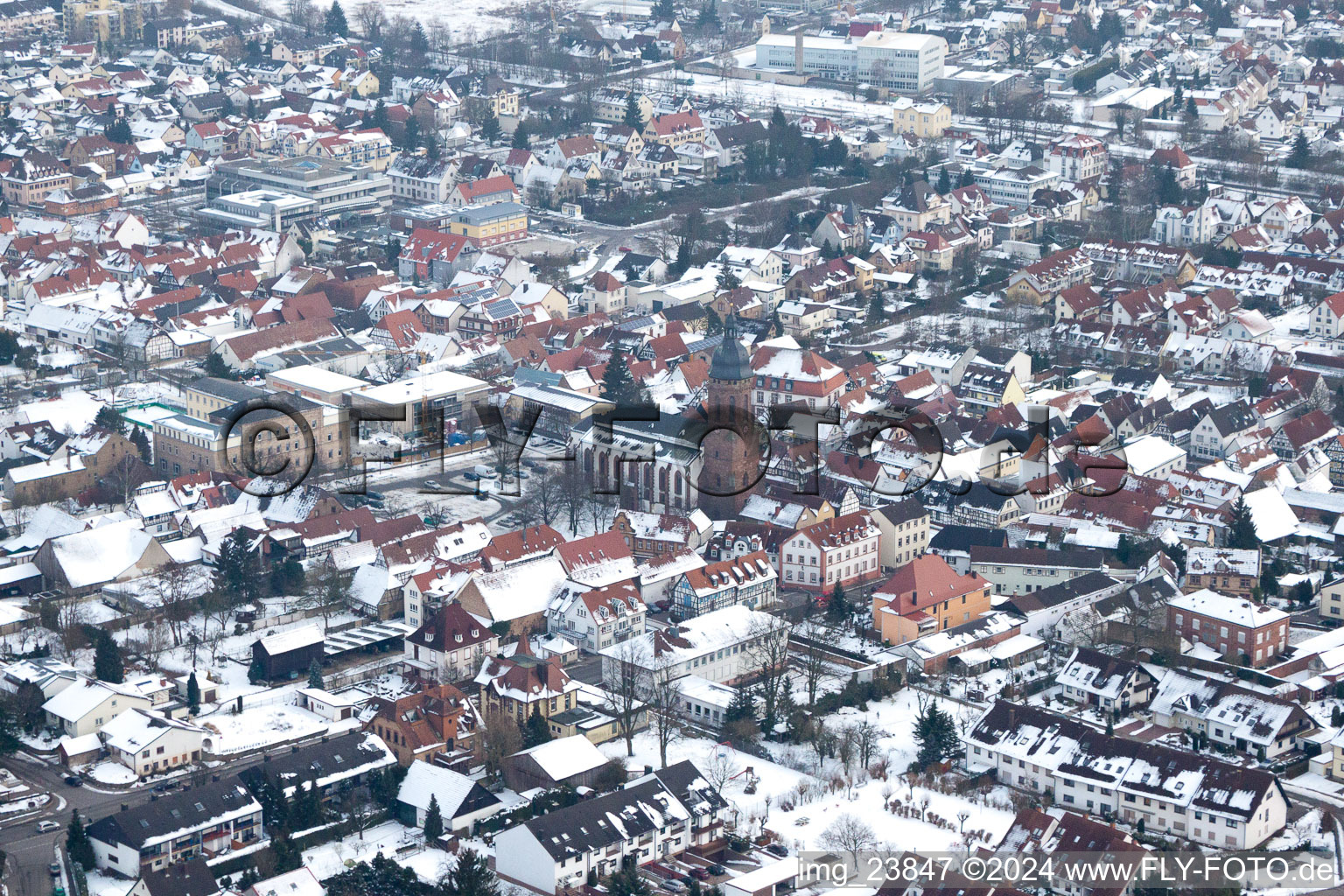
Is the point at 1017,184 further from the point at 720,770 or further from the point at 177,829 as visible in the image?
the point at 177,829

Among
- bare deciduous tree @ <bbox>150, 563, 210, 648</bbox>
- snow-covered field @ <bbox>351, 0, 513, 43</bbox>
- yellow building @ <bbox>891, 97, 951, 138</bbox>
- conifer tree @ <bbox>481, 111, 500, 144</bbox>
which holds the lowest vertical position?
bare deciduous tree @ <bbox>150, 563, 210, 648</bbox>

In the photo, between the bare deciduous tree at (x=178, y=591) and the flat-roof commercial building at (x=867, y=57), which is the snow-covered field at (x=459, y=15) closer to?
the flat-roof commercial building at (x=867, y=57)

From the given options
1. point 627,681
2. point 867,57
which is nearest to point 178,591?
point 627,681

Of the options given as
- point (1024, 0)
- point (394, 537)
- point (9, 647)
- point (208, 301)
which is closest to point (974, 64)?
point (1024, 0)

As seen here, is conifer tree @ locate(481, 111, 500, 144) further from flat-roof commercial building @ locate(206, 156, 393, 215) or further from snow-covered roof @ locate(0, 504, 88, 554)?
snow-covered roof @ locate(0, 504, 88, 554)

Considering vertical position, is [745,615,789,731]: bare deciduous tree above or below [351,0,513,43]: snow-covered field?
below

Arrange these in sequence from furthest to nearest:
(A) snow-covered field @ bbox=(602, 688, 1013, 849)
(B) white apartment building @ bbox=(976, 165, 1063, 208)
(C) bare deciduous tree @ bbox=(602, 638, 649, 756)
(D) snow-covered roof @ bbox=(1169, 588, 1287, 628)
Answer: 1. (B) white apartment building @ bbox=(976, 165, 1063, 208)
2. (D) snow-covered roof @ bbox=(1169, 588, 1287, 628)
3. (C) bare deciduous tree @ bbox=(602, 638, 649, 756)
4. (A) snow-covered field @ bbox=(602, 688, 1013, 849)

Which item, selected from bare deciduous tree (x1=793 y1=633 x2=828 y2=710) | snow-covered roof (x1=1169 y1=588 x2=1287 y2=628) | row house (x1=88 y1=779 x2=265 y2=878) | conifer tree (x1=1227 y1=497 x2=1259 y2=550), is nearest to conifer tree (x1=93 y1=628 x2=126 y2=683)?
row house (x1=88 y1=779 x2=265 y2=878)
